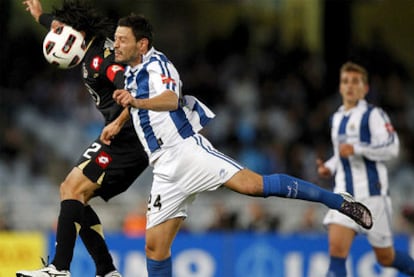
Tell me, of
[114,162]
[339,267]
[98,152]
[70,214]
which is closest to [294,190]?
[114,162]

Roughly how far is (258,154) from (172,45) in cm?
545

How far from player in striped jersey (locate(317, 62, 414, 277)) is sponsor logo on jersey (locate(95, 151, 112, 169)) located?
7.14 ft

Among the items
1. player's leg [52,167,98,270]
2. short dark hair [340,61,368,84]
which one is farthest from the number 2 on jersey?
short dark hair [340,61,368,84]

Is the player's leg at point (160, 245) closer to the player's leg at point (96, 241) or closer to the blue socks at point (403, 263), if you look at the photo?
the player's leg at point (96, 241)

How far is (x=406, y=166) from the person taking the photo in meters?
17.5

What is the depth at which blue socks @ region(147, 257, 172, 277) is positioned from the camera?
29.2 ft

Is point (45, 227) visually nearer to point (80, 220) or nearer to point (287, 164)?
point (287, 164)

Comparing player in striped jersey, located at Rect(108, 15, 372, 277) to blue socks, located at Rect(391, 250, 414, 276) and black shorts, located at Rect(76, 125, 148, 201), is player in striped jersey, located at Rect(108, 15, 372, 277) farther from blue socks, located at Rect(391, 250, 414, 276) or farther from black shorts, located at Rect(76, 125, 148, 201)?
blue socks, located at Rect(391, 250, 414, 276)

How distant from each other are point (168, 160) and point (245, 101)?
10.6m

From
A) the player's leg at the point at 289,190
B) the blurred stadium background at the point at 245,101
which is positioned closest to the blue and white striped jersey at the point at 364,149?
the player's leg at the point at 289,190

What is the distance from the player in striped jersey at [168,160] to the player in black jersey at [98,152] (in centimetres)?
36

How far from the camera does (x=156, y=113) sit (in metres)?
8.72

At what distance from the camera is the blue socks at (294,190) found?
28.7 feet

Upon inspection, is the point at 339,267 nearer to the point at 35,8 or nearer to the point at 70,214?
the point at 70,214
